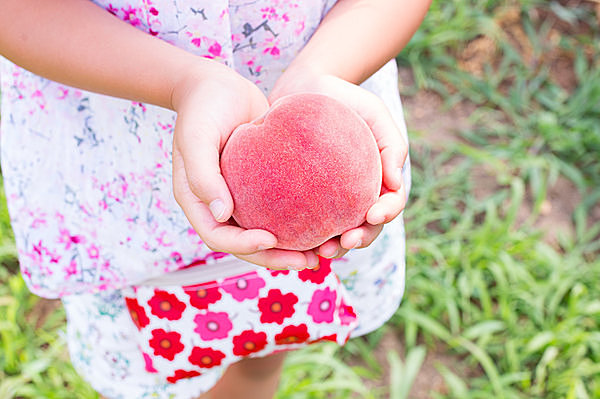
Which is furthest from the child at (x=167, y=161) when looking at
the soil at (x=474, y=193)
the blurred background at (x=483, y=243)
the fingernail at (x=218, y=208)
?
the soil at (x=474, y=193)

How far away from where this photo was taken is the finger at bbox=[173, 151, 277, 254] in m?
0.75

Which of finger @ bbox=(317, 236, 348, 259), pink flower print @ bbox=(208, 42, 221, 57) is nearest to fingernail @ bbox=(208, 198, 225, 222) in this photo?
finger @ bbox=(317, 236, 348, 259)

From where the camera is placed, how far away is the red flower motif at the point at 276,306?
1.01 m

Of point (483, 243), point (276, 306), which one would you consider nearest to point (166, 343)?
point (276, 306)

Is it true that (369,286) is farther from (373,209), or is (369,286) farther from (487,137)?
(487,137)

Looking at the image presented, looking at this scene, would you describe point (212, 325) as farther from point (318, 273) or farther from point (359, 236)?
point (359, 236)

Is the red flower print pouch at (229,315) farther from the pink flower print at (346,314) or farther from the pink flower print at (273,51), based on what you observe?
the pink flower print at (273,51)

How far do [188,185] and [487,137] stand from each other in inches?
65.0

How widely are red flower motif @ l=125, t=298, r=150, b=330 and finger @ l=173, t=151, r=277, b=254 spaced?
0.88 feet

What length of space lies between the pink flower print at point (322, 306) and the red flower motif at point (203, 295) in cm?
14

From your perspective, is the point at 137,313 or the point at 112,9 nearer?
the point at 112,9

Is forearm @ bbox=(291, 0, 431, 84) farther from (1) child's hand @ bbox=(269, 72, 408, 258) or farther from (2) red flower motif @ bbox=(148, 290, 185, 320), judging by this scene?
(2) red flower motif @ bbox=(148, 290, 185, 320)

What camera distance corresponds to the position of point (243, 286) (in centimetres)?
100

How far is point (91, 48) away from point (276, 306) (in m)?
0.45
